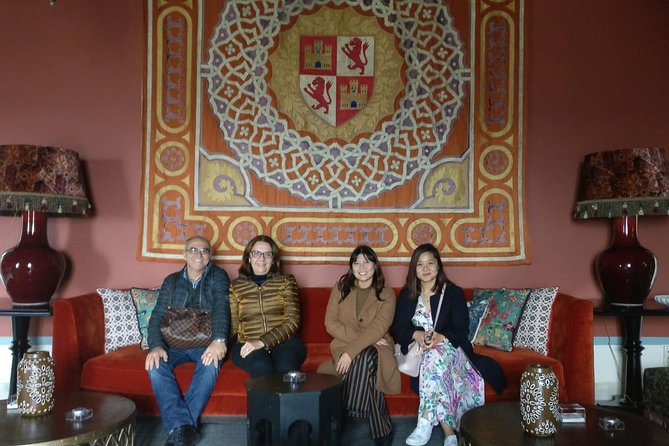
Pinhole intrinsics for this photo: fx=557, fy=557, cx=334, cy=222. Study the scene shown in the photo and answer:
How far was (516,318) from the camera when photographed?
333 cm

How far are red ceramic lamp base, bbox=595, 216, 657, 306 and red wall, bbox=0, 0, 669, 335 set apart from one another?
1.20ft

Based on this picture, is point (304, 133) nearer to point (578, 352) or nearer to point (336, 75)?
point (336, 75)

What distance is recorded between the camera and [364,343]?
299cm

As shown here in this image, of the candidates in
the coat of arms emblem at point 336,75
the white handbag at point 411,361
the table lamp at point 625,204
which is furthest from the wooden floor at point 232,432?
the coat of arms emblem at point 336,75

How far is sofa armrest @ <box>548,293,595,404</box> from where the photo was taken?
117 inches

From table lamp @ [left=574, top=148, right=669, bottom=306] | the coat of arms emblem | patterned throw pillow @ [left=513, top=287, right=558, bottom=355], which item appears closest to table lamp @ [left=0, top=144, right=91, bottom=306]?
the coat of arms emblem

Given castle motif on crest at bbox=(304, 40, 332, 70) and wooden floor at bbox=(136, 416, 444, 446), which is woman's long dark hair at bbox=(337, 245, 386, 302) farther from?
castle motif on crest at bbox=(304, 40, 332, 70)

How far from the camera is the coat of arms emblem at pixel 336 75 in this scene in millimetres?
3826

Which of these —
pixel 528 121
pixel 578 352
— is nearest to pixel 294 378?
pixel 578 352

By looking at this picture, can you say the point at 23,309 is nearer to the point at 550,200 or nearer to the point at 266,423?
the point at 266,423

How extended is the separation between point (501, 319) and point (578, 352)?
1.58 feet

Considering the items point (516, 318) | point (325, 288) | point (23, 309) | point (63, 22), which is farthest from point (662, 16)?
point (23, 309)

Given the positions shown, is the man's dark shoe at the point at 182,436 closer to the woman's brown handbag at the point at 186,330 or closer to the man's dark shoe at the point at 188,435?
the man's dark shoe at the point at 188,435

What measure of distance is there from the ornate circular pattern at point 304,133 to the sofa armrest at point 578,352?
1.36 meters
